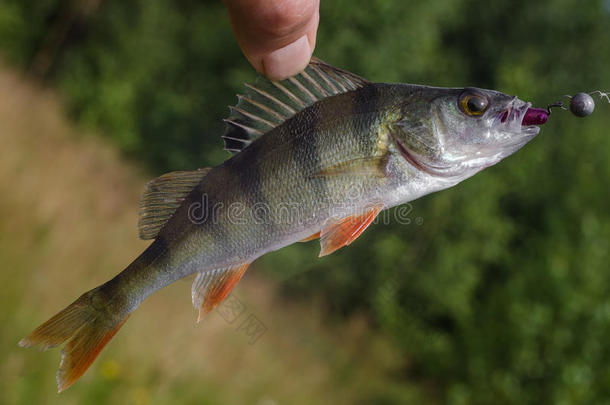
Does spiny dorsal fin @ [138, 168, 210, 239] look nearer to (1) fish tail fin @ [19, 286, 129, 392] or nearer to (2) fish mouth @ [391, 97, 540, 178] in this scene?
(1) fish tail fin @ [19, 286, 129, 392]

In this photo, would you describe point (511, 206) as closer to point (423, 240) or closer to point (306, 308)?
point (423, 240)

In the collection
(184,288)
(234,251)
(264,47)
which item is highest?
(264,47)

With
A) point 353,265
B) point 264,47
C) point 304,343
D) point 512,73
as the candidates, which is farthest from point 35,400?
point 512,73

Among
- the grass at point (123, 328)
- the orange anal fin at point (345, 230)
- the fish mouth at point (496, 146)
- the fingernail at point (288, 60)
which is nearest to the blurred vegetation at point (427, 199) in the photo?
the grass at point (123, 328)

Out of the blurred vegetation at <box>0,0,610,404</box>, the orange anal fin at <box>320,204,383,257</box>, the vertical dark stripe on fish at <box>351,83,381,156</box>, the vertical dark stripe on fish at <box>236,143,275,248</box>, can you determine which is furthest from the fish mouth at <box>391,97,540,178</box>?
the blurred vegetation at <box>0,0,610,404</box>

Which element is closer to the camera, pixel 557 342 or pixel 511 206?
pixel 557 342

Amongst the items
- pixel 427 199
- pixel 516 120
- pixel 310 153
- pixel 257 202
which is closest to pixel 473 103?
pixel 516 120

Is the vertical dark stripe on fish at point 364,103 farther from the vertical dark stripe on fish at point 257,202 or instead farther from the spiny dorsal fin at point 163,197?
the spiny dorsal fin at point 163,197
